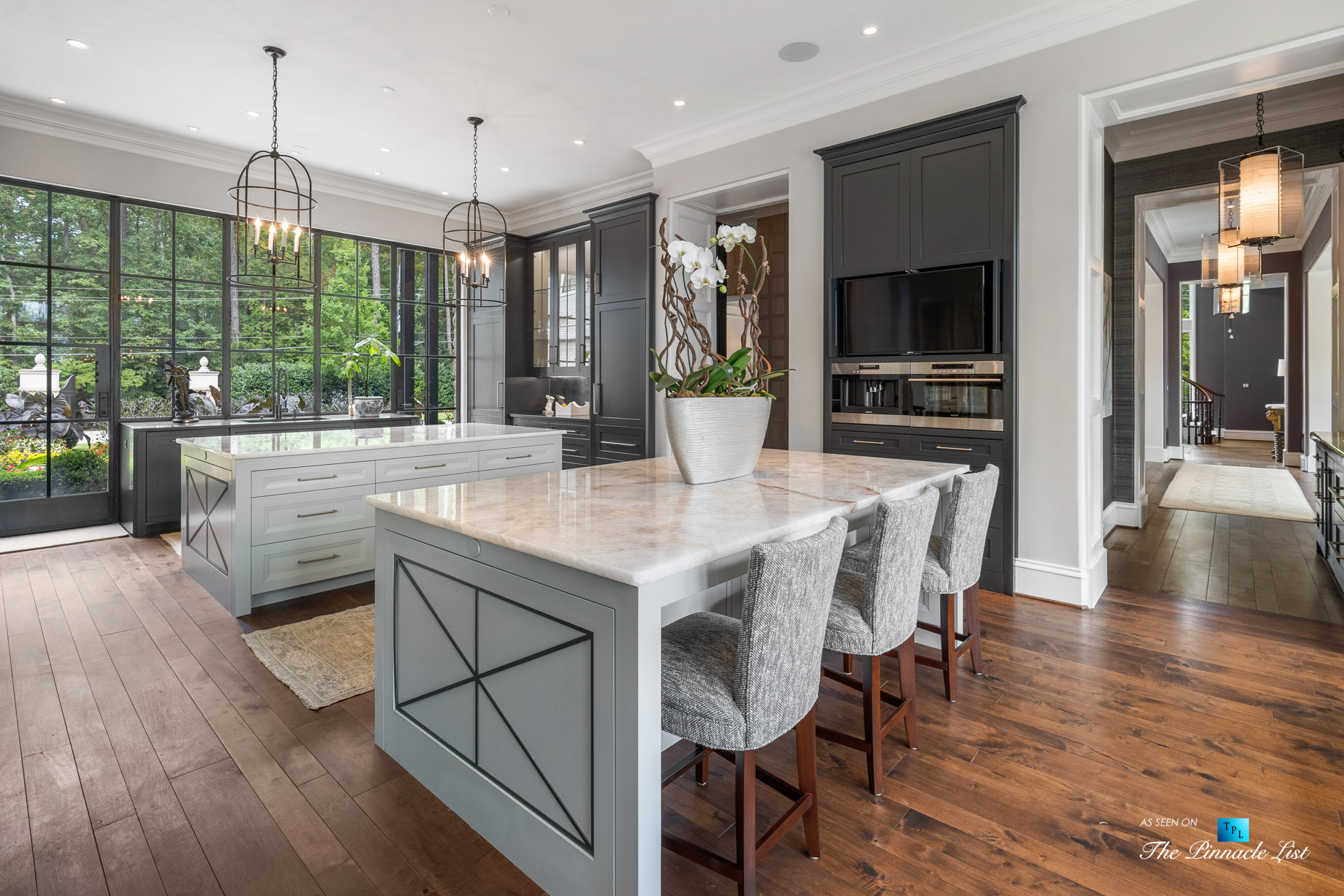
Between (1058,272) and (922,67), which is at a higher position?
(922,67)

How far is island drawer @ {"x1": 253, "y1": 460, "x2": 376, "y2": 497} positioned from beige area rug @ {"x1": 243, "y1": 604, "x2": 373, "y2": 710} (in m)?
0.69

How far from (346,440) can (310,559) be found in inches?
28.4

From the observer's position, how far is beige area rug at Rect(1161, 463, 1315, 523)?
5.81 metres

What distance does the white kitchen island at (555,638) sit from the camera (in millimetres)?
1282

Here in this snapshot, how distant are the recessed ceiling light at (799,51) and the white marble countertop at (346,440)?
2777 mm

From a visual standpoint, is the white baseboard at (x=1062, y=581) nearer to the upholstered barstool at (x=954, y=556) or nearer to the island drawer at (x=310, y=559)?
the upholstered barstool at (x=954, y=556)

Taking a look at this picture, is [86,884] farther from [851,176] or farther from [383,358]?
[383,358]

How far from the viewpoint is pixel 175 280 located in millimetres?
5457

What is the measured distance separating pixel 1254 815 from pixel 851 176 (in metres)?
3.66

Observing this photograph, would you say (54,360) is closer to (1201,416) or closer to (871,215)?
(871,215)

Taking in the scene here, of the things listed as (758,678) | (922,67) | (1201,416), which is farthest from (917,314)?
(1201,416)

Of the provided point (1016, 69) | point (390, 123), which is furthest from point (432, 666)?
point (390, 123)

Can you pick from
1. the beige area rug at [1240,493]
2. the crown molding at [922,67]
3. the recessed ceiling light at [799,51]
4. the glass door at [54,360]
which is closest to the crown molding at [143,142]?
the glass door at [54,360]

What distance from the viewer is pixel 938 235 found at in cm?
381
